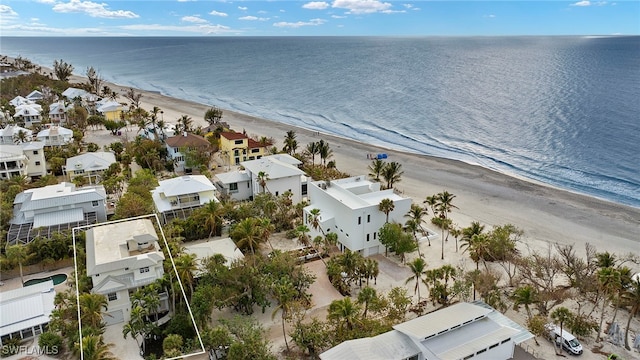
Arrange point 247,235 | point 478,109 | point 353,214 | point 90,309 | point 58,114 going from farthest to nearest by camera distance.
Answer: point 478,109
point 58,114
point 353,214
point 247,235
point 90,309

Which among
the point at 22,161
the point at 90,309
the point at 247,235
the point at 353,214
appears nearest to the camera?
the point at 90,309

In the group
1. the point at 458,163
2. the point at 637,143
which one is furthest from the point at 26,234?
the point at 637,143

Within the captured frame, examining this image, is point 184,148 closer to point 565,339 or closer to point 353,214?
point 353,214

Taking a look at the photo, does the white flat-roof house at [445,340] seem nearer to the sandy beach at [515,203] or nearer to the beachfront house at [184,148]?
the sandy beach at [515,203]

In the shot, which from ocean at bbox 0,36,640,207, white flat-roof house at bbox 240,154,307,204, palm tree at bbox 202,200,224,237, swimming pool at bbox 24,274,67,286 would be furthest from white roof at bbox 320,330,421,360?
ocean at bbox 0,36,640,207

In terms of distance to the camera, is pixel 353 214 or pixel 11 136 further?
pixel 11 136

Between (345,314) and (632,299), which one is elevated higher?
(345,314)

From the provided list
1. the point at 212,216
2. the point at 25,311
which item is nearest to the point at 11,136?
the point at 212,216

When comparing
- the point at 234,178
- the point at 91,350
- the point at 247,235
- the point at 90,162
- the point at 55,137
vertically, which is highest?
the point at 55,137
